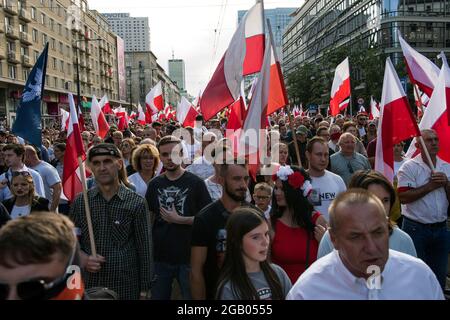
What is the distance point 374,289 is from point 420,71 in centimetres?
499

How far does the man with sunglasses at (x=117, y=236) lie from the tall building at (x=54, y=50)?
24802mm

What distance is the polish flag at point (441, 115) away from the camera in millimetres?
5207

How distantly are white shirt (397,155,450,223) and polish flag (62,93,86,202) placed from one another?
10.7 feet

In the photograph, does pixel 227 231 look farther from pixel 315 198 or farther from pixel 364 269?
pixel 315 198

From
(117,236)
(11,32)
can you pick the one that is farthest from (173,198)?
(11,32)

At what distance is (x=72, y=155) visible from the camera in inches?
194

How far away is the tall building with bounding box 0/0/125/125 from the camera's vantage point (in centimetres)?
4478

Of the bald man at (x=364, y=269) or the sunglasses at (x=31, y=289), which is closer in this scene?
the sunglasses at (x=31, y=289)

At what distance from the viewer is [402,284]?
2045 millimetres

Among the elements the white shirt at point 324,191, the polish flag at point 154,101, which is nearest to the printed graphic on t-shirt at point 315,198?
the white shirt at point 324,191

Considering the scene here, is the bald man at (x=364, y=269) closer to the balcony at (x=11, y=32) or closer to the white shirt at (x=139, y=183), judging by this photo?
the white shirt at (x=139, y=183)
